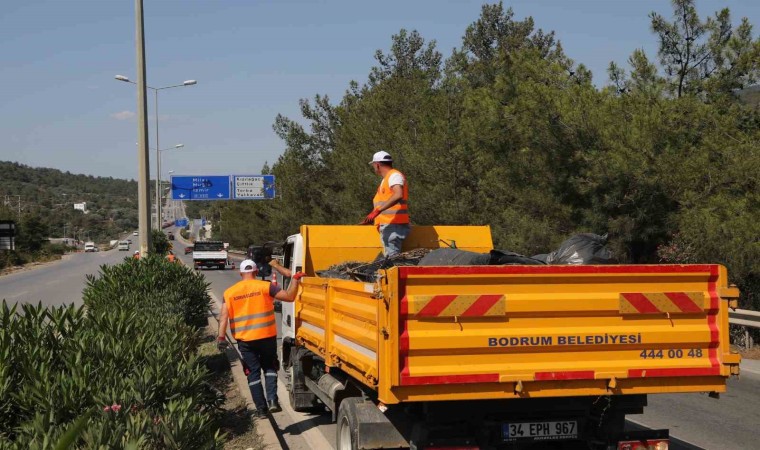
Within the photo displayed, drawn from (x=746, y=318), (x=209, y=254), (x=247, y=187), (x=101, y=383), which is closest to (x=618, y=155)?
(x=746, y=318)

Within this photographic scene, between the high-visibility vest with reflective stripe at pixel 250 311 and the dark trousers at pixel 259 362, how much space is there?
83 mm

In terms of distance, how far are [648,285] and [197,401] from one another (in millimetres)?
3603

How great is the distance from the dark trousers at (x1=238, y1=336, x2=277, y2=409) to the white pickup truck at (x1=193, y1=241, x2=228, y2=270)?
47.6m

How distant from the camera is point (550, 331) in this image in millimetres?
5527

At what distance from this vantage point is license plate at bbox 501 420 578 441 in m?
5.72

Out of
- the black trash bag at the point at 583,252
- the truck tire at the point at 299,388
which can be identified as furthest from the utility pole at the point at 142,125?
the black trash bag at the point at 583,252

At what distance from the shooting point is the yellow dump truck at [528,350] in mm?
5309

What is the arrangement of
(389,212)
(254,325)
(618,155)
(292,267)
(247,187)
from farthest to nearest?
1. (247,187)
2. (618,155)
3. (292,267)
4. (389,212)
5. (254,325)

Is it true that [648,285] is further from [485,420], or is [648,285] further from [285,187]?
[285,187]

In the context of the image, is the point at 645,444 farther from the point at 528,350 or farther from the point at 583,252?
the point at 583,252

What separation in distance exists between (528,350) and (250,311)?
13.1 ft

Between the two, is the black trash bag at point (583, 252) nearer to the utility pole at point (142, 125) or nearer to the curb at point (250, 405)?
the curb at point (250, 405)

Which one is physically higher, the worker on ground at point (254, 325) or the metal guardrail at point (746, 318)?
the worker on ground at point (254, 325)

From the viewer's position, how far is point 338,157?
37.3 metres
